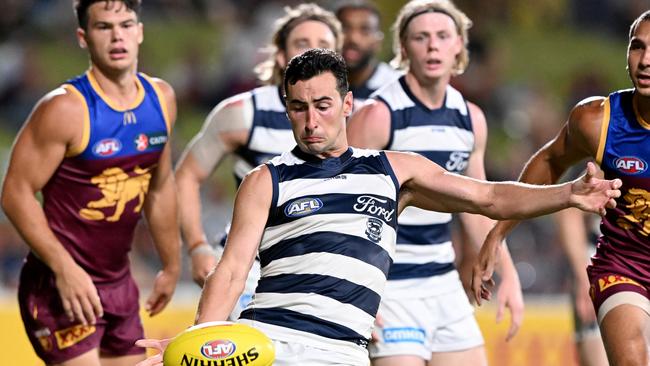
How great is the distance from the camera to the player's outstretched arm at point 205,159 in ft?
22.2

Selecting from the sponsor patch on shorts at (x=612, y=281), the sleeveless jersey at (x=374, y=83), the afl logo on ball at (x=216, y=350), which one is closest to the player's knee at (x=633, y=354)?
the sponsor patch on shorts at (x=612, y=281)

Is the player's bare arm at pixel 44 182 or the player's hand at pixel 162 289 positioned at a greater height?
the player's bare arm at pixel 44 182

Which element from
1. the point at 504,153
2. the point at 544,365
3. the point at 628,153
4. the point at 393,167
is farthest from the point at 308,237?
the point at 504,153

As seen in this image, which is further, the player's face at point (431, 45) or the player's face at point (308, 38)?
the player's face at point (308, 38)

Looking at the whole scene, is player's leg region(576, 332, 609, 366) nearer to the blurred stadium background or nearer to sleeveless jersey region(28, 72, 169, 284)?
the blurred stadium background

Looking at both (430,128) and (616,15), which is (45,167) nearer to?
(430,128)

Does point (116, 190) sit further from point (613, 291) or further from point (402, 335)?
point (613, 291)

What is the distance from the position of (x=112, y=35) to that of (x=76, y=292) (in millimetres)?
1296

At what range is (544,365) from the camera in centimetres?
929

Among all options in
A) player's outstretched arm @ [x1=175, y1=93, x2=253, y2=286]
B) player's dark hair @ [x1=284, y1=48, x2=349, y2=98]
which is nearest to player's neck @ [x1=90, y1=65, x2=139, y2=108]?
player's outstretched arm @ [x1=175, y1=93, x2=253, y2=286]

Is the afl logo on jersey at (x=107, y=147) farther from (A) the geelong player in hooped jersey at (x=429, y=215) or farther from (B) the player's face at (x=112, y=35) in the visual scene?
(A) the geelong player in hooped jersey at (x=429, y=215)

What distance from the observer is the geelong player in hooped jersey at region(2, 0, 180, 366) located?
6102mm

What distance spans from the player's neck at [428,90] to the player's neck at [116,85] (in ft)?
4.70

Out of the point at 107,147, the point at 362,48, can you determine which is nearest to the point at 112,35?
the point at 107,147
